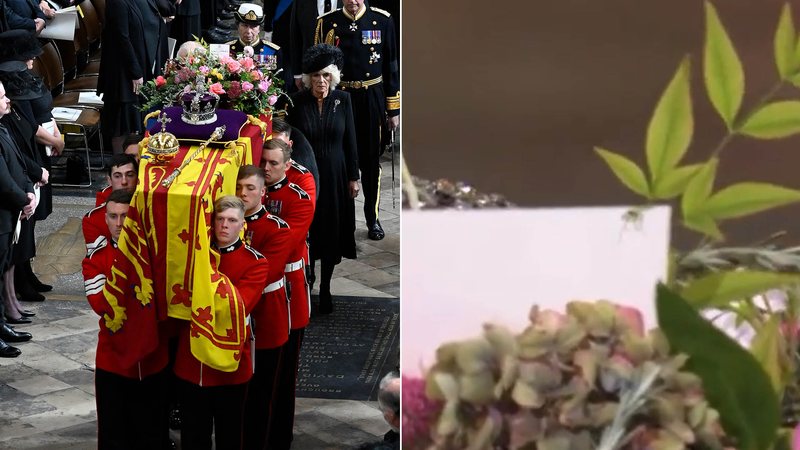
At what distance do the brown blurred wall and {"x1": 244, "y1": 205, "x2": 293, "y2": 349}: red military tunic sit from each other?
3.71 metres

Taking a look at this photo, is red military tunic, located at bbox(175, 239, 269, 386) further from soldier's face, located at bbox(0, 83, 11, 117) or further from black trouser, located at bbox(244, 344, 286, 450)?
soldier's face, located at bbox(0, 83, 11, 117)

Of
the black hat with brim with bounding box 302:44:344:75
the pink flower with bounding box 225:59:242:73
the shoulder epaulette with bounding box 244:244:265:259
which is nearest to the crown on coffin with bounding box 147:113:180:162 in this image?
the shoulder epaulette with bounding box 244:244:265:259

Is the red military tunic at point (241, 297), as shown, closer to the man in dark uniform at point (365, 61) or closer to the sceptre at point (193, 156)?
the sceptre at point (193, 156)

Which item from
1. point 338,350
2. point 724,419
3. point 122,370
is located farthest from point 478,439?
point 338,350

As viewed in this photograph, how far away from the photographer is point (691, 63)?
161 centimetres

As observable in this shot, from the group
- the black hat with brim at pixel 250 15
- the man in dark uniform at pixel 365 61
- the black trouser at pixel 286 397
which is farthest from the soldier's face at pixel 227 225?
the man in dark uniform at pixel 365 61

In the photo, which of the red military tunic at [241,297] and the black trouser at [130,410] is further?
the black trouser at [130,410]

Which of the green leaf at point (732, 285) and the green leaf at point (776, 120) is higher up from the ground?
the green leaf at point (776, 120)

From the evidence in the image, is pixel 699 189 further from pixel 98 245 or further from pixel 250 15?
pixel 250 15

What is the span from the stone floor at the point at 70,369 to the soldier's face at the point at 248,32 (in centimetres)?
172

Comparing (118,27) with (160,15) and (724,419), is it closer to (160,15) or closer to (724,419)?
(160,15)

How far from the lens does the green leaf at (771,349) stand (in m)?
1.69

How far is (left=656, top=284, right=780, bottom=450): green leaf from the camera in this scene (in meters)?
1.68

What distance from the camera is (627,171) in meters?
1.64
